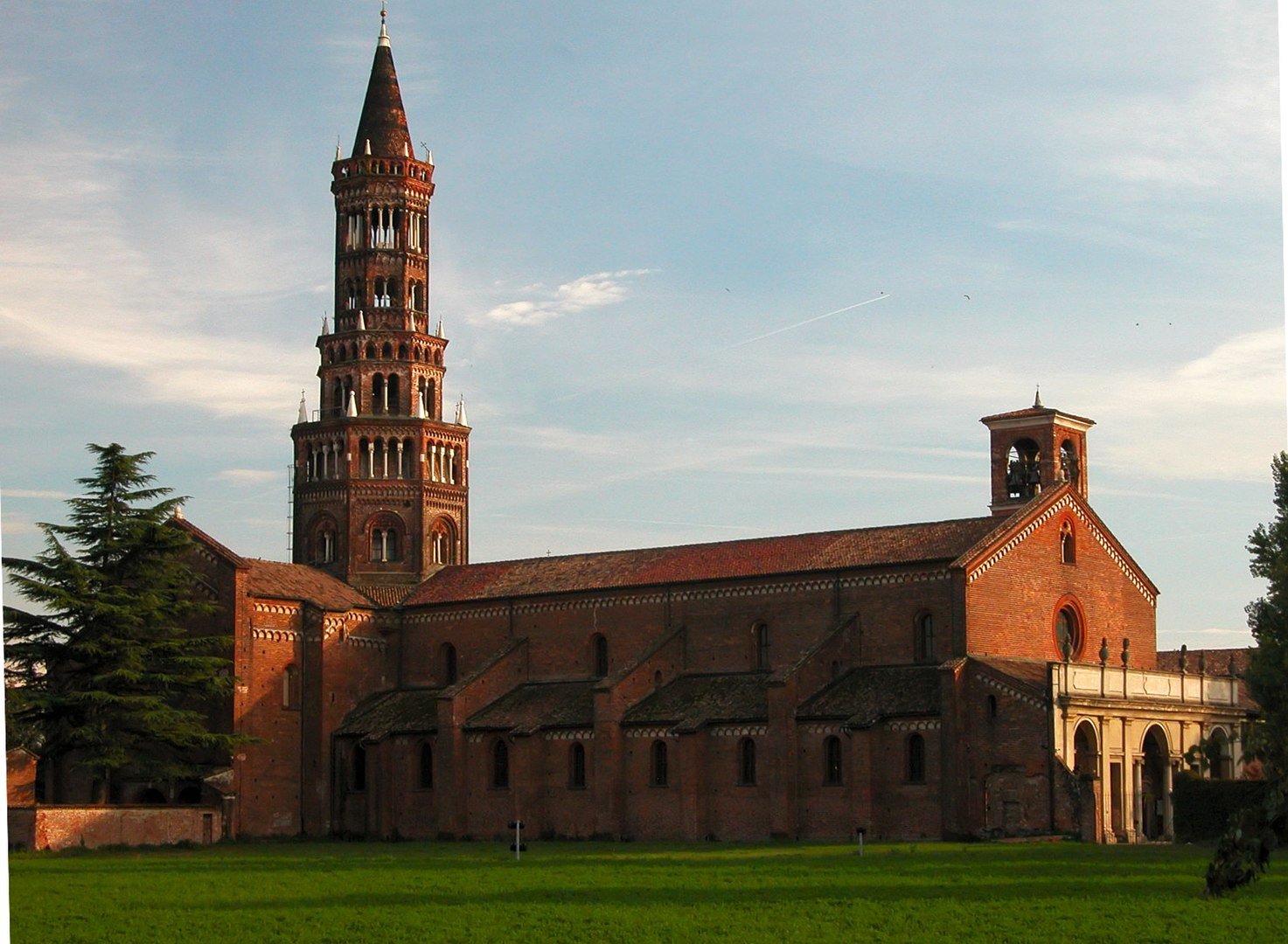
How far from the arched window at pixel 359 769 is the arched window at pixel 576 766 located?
9.38 meters

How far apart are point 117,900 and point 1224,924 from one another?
62.4ft

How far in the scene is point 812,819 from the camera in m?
52.8

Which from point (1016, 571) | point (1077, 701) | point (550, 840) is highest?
point (1016, 571)

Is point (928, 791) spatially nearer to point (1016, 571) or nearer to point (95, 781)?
point (1016, 571)

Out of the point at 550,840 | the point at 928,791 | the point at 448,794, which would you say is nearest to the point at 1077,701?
the point at 928,791

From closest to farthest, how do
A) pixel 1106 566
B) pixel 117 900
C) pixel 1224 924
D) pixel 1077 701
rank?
pixel 1224 924 → pixel 117 900 → pixel 1077 701 → pixel 1106 566

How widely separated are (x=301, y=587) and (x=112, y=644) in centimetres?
1144

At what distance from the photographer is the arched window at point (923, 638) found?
54.9 metres

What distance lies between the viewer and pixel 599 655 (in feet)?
206

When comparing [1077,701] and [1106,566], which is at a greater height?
[1106,566]

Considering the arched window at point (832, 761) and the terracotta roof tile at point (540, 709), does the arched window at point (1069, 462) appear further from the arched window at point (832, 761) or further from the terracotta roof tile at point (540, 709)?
the terracotta roof tile at point (540, 709)

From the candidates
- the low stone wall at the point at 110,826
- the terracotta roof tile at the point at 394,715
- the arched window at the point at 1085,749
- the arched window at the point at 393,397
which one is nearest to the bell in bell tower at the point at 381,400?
the arched window at the point at 393,397

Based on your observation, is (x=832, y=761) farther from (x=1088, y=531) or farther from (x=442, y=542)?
(x=442, y=542)

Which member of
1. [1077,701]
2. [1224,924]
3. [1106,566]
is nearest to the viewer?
[1224,924]
